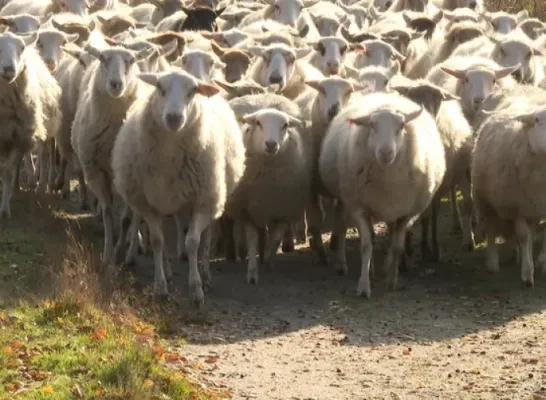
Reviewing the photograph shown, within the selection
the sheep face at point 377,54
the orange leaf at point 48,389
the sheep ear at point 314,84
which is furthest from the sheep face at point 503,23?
the orange leaf at point 48,389

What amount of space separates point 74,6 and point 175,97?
9.15m

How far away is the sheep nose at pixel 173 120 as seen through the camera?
10.5m

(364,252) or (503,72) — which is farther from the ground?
(503,72)

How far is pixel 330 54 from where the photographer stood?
15.1 meters

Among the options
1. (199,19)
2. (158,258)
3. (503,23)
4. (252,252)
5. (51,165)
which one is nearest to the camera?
(158,258)

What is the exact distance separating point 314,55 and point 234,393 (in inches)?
288

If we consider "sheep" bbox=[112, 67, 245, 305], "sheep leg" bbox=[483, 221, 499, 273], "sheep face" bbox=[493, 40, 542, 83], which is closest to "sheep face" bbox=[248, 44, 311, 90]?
"sheep face" bbox=[493, 40, 542, 83]

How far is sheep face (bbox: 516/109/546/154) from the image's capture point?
11.9 meters

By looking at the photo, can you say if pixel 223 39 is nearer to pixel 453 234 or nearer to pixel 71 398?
pixel 453 234

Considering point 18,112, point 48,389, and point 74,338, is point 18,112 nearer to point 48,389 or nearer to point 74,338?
point 74,338

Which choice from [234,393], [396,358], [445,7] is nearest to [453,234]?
[396,358]

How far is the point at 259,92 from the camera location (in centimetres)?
1366

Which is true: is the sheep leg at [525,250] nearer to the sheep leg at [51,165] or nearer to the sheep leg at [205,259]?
the sheep leg at [205,259]

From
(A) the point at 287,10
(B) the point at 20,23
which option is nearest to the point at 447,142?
(A) the point at 287,10
